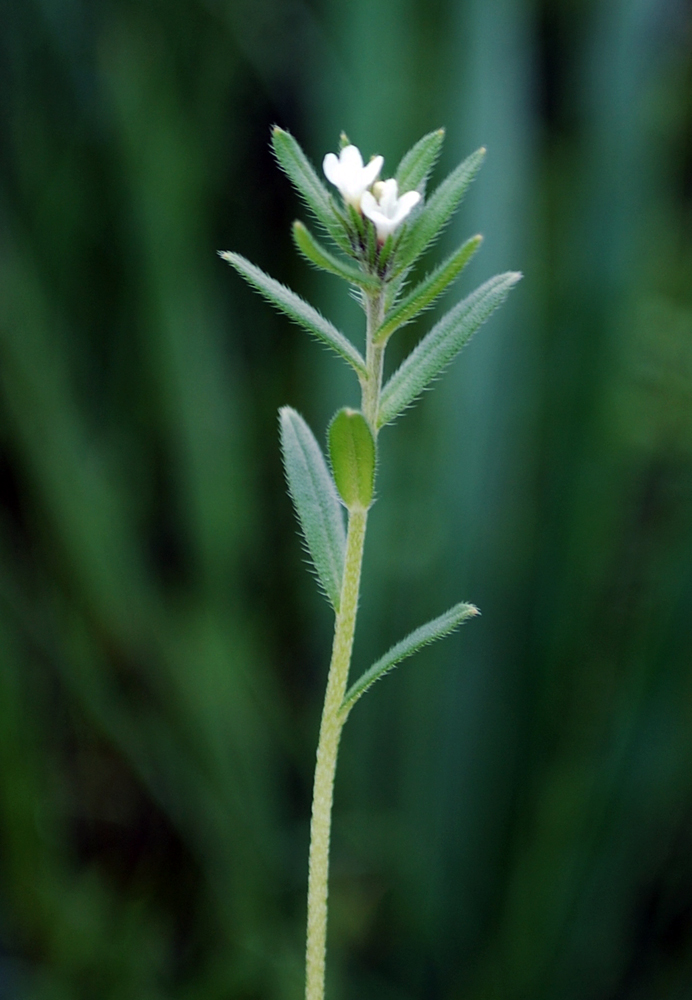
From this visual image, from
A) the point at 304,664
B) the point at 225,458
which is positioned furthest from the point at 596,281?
the point at 304,664

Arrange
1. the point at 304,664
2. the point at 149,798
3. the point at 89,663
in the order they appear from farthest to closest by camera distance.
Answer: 1. the point at 304,664
2. the point at 149,798
3. the point at 89,663

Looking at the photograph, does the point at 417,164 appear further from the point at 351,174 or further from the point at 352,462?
the point at 352,462

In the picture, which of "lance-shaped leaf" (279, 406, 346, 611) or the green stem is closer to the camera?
the green stem

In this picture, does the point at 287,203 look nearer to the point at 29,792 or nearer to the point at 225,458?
the point at 225,458

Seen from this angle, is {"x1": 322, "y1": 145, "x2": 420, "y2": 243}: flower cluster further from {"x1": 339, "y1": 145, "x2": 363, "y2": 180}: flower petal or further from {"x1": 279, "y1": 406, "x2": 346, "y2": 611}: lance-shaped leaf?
{"x1": 279, "y1": 406, "x2": 346, "y2": 611}: lance-shaped leaf

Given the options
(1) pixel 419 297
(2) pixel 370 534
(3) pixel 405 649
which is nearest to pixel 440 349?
(1) pixel 419 297

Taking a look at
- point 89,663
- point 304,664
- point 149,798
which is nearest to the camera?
point 89,663

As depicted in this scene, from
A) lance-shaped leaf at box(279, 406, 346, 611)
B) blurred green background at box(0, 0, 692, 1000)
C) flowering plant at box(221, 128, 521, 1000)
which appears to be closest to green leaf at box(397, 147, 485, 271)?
flowering plant at box(221, 128, 521, 1000)
